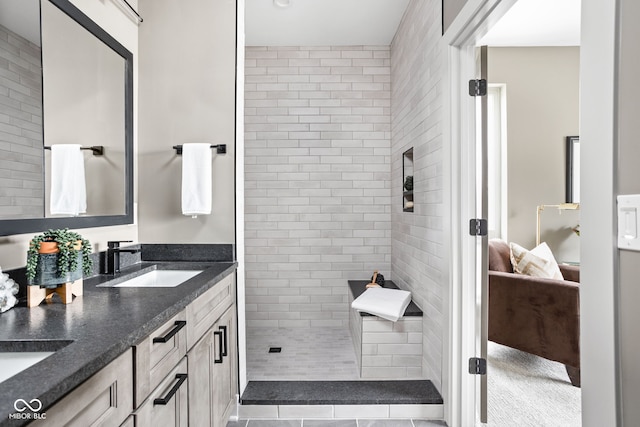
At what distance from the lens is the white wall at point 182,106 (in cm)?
229

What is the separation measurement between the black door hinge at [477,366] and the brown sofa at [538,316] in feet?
2.64

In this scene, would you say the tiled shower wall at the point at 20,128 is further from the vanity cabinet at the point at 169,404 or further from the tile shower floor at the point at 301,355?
the tile shower floor at the point at 301,355

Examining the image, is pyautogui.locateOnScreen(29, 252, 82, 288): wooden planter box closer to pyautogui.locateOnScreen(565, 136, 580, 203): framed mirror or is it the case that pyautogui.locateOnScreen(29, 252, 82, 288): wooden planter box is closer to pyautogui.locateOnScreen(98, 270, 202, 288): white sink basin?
pyautogui.locateOnScreen(98, 270, 202, 288): white sink basin

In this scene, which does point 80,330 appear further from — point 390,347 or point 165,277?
point 390,347

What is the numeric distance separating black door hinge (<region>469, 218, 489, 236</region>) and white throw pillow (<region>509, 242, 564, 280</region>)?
1285 mm

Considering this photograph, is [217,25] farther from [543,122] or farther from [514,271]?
Answer: [543,122]

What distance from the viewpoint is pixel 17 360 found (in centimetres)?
92

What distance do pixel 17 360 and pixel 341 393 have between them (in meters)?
1.79

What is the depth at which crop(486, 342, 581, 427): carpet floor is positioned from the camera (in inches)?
83.7

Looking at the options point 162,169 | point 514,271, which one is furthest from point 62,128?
point 514,271

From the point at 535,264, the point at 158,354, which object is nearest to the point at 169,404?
the point at 158,354

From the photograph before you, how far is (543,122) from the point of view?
3902 millimetres

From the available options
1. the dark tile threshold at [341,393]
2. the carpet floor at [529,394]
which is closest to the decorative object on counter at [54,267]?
the dark tile threshold at [341,393]

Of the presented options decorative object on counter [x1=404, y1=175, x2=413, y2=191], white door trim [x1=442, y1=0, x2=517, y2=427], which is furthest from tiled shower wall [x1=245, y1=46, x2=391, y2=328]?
white door trim [x1=442, y1=0, x2=517, y2=427]
